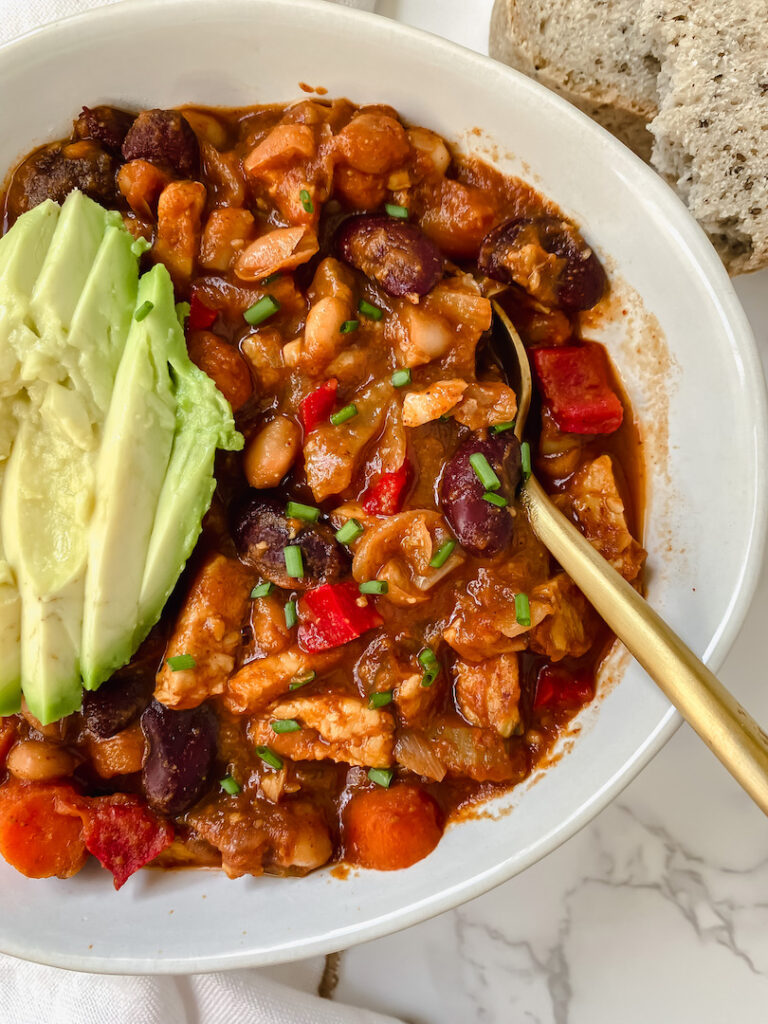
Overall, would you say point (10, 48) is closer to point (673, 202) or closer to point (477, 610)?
point (673, 202)

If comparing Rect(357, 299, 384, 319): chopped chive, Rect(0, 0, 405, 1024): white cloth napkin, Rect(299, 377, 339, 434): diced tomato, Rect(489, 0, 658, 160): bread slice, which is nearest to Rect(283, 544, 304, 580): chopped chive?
Rect(299, 377, 339, 434): diced tomato

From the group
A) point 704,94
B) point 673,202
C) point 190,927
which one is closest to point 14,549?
point 190,927

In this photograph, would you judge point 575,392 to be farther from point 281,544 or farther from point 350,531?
point 281,544

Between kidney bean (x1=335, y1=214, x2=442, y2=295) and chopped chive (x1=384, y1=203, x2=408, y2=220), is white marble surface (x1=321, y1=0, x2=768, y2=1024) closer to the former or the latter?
chopped chive (x1=384, y1=203, x2=408, y2=220)

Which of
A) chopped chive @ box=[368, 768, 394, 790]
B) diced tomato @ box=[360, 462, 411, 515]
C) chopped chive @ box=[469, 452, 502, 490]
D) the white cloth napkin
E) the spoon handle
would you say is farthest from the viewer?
the white cloth napkin

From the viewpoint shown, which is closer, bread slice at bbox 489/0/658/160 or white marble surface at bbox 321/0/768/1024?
bread slice at bbox 489/0/658/160

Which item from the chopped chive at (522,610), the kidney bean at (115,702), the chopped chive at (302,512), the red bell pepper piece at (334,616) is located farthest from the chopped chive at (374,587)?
the kidney bean at (115,702)
